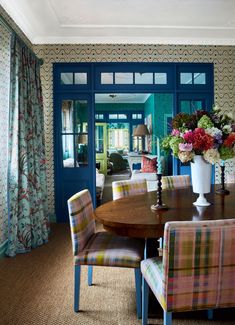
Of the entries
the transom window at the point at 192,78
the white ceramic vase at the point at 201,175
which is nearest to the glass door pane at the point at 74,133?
the transom window at the point at 192,78

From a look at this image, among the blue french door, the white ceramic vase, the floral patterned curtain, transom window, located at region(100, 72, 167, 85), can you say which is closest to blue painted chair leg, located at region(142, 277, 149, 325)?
the white ceramic vase

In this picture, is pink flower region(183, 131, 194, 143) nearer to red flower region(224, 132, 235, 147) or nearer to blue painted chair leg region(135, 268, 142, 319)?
red flower region(224, 132, 235, 147)

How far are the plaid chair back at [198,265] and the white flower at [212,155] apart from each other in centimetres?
78

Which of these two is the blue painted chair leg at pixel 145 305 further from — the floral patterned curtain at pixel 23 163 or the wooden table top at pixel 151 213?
the floral patterned curtain at pixel 23 163

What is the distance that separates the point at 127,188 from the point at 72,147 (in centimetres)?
226

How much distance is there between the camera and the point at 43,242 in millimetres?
4191

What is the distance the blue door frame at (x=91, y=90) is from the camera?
5219 mm

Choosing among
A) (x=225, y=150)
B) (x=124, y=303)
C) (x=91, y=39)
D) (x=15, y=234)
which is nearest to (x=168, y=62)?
(x=91, y=39)

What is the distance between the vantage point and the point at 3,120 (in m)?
3.73

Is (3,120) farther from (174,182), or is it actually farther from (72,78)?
(174,182)

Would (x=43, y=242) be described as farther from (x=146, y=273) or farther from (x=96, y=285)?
(x=146, y=273)

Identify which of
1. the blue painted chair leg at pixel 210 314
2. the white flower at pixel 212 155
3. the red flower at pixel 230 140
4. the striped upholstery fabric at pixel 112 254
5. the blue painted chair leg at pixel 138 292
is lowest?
the blue painted chair leg at pixel 210 314

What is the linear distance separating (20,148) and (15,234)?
99 cm

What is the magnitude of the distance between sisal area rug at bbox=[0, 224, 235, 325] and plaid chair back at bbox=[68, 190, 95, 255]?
497 millimetres
